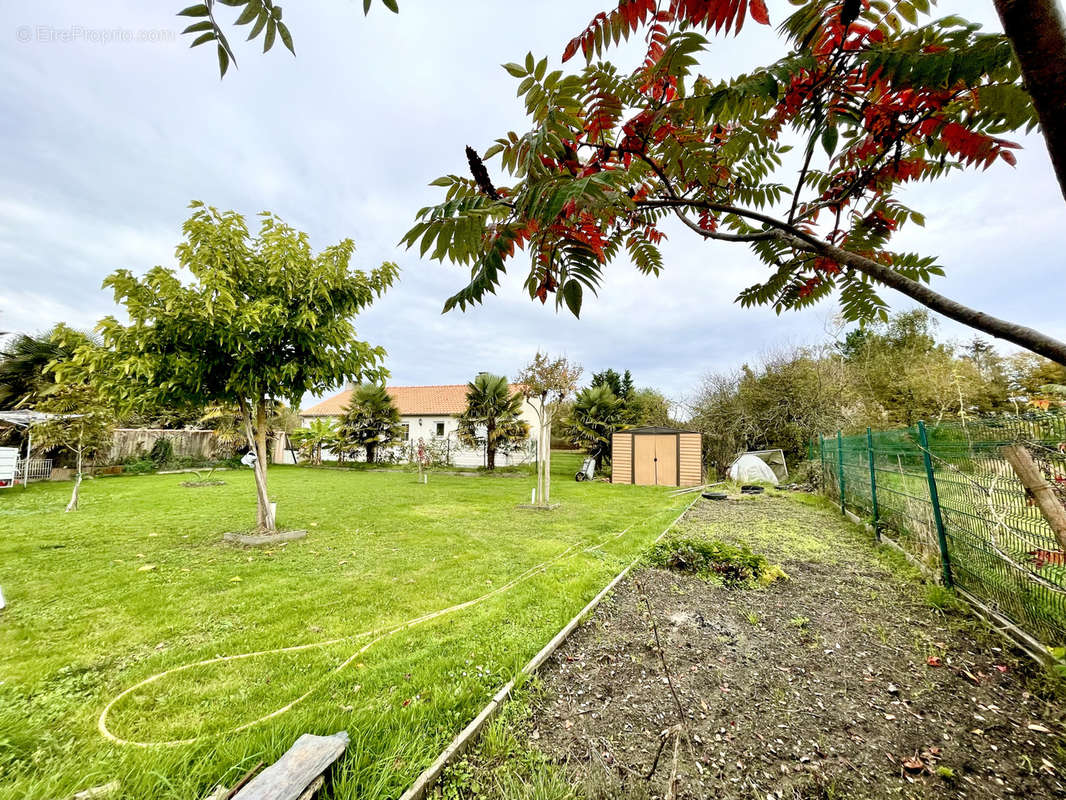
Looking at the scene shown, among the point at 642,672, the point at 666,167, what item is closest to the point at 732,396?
the point at 642,672

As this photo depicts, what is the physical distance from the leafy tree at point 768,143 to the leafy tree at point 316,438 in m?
21.9

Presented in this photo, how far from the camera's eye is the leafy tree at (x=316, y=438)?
2064 cm

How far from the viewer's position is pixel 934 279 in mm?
1521

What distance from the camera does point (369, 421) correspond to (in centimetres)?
2066

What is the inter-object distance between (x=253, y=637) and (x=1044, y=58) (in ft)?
14.2

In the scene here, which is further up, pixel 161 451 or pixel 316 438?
pixel 316 438

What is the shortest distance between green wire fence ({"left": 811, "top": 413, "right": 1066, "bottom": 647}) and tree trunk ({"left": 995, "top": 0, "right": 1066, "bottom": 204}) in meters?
3.17

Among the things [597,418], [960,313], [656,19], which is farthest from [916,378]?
[656,19]

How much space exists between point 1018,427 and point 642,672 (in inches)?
123

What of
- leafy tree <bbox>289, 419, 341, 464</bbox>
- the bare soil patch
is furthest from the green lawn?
leafy tree <bbox>289, 419, 341, 464</bbox>

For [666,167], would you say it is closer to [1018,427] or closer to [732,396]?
[1018,427]

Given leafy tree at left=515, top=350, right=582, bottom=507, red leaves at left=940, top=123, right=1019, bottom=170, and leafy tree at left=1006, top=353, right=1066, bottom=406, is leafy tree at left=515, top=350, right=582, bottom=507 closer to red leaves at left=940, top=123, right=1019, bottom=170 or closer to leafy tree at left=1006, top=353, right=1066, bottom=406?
red leaves at left=940, top=123, right=1019, bottom=170

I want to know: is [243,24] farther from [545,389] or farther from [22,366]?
[22,366]

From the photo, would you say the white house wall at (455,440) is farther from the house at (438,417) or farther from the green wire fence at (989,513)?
the green wire fence at (989,513)
